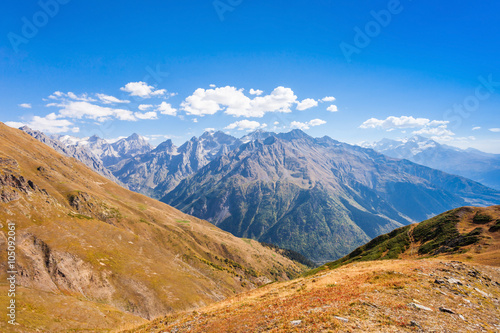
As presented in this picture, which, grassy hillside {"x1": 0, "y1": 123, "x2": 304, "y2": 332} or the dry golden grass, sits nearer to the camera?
the dry golden grass

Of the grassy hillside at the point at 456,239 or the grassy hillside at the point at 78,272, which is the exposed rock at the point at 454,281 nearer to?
the grassy hillside at the point at 456,239

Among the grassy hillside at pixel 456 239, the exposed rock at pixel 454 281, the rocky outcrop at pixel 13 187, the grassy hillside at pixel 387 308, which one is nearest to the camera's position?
the grassy hillside at pixel 387 308

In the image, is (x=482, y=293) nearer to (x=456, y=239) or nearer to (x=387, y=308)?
(x=387, y=308)

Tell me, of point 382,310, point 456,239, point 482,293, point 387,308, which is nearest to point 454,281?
point 482,293

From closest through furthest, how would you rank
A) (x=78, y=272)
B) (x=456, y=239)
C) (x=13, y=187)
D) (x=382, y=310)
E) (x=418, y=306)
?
(x=382, y=310), (x=418, y=306), (x=456, y=239), (x=78, y=272), (x=13, y=187)

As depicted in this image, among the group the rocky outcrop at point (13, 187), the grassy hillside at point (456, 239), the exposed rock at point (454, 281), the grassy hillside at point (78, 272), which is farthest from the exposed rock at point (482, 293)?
the rocky outcrop at point (13, 187)

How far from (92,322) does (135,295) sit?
4300cm

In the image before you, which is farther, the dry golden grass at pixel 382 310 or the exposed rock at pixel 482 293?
the exposed rock at pixel 482 293

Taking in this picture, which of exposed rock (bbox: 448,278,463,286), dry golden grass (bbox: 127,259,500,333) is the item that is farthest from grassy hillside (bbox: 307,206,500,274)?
dry golden grass (bbox: 127,259,500,333)

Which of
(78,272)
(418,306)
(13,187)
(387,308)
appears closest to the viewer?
(387,308)

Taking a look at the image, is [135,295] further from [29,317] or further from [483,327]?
[483,327]

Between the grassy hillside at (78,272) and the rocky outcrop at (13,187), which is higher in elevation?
the rocky outcrop at (13,187)

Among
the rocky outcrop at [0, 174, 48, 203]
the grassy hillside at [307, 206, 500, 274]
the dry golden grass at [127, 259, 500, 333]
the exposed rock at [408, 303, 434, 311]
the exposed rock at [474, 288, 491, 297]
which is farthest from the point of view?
the rocky outcrop at [0, 174, 48, 203]

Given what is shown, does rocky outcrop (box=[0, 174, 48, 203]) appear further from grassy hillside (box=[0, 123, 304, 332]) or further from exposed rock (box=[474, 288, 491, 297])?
exposed rock (box=[474, 288, 491, 297])
